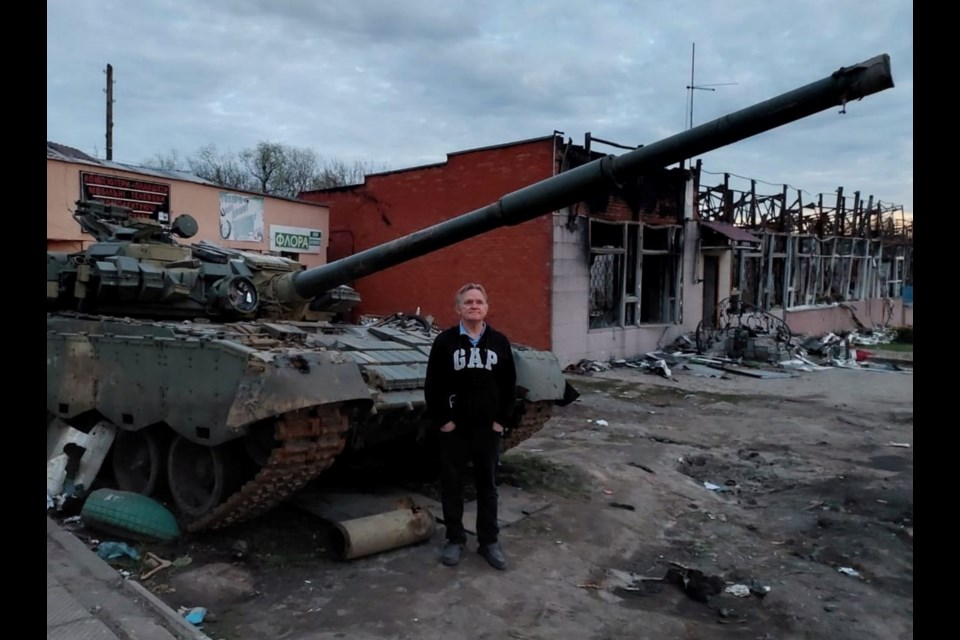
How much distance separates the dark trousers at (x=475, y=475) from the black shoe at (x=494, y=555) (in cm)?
3

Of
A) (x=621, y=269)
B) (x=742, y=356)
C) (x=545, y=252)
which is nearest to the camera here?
(x=545, y=252)

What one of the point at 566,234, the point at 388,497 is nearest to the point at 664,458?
the point at 388,497

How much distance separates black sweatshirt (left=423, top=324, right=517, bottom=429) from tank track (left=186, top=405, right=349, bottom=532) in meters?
0.64

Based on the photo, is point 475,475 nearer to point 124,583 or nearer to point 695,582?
point 695,582

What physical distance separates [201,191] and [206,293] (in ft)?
31.4

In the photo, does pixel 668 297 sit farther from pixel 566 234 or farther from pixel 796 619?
pixel 796 619

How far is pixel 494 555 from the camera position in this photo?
15.4 feet

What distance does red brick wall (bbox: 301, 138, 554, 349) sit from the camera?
1377cm

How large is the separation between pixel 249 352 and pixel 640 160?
257 cm

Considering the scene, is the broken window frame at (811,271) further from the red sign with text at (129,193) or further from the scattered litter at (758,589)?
the scattered litter at (758,589)

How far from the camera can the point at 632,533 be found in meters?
5.44


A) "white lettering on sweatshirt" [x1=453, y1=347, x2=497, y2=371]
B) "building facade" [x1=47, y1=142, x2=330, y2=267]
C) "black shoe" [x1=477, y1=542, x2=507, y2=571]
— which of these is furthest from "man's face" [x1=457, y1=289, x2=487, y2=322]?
"building facade" [x1=47, y1=142, x2=330, y2=267]

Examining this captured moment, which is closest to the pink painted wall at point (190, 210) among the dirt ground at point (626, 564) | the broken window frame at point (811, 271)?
the dirt ground at point (626, 564)

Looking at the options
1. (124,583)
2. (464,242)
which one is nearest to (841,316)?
(464,242)
